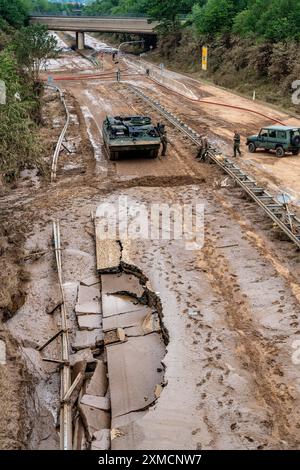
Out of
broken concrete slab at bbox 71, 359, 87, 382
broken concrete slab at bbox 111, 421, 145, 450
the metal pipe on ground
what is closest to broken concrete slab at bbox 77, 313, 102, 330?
the metal pipe on ground

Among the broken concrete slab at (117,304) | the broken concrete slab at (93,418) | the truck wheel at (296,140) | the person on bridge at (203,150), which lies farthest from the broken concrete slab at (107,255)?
the truck wheel at (296,140)

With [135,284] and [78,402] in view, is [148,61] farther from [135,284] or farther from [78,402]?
[78,402]

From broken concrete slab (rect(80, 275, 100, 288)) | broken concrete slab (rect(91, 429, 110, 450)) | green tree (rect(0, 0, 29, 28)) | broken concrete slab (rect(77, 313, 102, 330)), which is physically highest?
green tree (rect(0, 0, 29, 28))

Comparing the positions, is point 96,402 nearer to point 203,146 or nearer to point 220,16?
point 203,146

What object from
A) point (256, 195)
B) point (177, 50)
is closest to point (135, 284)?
point (256, 195)

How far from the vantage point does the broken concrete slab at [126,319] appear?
39.0 ft

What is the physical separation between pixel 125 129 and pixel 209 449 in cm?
1747

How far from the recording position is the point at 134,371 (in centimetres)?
1032

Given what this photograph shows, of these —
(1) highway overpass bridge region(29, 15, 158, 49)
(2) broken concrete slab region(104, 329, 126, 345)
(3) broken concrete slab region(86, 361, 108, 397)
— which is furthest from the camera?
(1) highway overpass bridge region(29, 15, 158, 49)

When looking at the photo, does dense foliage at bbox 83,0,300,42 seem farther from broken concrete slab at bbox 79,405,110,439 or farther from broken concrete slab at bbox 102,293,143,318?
broken concrete slab at bbox 79,405,110,439

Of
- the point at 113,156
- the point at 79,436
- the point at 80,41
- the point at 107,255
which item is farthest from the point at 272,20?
the point at 80,41

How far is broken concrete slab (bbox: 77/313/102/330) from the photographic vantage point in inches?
480

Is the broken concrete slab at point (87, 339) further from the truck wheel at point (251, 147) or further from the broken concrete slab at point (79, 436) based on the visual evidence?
the truck wheel at point (251, 147)

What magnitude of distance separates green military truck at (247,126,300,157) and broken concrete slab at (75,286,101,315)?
13.7 m
